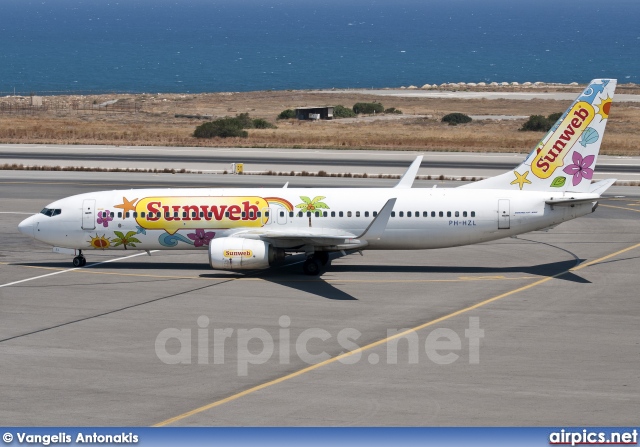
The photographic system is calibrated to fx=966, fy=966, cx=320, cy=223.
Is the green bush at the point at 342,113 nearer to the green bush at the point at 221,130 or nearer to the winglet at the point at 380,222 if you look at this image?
the green bush at the point at 221,130

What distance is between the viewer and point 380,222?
161 feet

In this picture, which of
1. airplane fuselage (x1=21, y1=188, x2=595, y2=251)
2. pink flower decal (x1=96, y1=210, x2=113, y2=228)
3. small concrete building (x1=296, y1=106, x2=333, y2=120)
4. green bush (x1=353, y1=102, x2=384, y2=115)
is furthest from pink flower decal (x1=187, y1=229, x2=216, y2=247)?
green bush (x1=353, y1=102, x2=384, y2=115)

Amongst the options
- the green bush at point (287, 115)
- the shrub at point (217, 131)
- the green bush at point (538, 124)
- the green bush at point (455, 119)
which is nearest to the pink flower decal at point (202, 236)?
the shrub at point (217, 131)

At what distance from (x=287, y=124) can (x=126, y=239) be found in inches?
3497

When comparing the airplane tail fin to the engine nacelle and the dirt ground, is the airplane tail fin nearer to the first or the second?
the engine nacelle

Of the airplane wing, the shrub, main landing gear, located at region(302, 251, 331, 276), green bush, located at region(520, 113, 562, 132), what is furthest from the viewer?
green bush, located at region(520, 113, 562, 132)

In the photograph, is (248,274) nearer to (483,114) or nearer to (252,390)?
(252,390)

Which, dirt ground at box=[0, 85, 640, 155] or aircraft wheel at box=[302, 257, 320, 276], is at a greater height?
dirt ground at box=[0, 85, 640, 155]

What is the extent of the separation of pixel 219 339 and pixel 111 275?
15370 mm

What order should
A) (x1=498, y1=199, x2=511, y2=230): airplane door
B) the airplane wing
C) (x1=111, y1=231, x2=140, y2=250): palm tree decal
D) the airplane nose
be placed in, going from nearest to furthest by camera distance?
the airplane wing → (x1=498, y1=199, x2=511, y2=230): airplane door → (x1=111, y1=231, x2=140, y2=250): palm tree decal → the airplane nose

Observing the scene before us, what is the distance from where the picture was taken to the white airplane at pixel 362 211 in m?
51.4

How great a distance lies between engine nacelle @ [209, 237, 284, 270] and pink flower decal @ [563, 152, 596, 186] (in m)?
16.9

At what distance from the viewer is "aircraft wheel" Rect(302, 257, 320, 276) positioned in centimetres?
5166

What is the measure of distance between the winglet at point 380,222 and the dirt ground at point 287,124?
60070 mm
